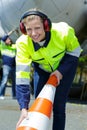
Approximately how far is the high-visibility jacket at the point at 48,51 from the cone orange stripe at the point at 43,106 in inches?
24.6

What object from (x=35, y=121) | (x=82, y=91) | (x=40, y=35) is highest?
(x=40, y=35)

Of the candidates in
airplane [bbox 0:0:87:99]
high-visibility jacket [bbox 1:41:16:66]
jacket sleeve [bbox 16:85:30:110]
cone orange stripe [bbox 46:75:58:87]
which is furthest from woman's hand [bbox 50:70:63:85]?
high-visibility jacket [bbox 1:41:16:66]

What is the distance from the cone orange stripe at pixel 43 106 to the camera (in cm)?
324

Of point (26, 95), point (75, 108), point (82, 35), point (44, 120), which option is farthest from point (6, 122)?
point (82, 35)

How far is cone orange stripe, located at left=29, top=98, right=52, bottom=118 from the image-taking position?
324cm

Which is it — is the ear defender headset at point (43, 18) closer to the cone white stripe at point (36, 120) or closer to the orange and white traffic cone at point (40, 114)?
the orange and white traffic cone at point (40, 114)

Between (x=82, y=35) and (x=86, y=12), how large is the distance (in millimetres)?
906

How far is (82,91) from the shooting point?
12.7m

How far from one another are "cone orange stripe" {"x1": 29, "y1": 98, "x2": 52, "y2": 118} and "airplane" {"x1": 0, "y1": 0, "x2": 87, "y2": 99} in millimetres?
7367

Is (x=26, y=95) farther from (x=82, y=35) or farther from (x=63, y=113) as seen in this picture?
(x=82, y=35)

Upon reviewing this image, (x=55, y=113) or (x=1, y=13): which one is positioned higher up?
(x=1, y=13)

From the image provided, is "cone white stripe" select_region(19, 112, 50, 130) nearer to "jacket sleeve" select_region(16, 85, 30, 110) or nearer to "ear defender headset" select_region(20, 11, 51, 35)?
"jacket sleeve" select_region(16, 85, 30, 110)

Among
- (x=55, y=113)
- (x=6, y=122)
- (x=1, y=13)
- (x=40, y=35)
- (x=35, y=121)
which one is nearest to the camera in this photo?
(x=35, y=121)

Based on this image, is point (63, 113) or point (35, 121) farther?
point (63, 113)
